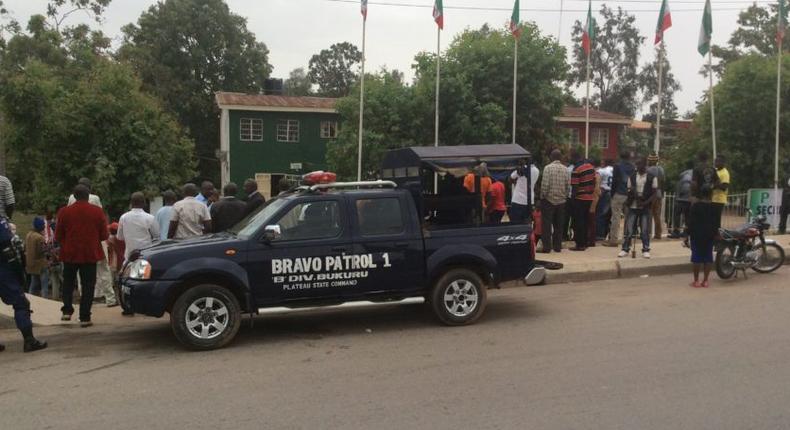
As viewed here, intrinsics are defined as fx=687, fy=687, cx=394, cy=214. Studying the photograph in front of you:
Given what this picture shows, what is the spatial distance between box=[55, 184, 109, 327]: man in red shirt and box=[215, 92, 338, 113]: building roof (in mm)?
27535

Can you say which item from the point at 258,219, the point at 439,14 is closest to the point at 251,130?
the point at 439,14

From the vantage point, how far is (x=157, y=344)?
7457mm

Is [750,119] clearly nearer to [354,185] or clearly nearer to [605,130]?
[605,130]

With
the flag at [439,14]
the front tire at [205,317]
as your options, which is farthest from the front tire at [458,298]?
the flag at [439,14]

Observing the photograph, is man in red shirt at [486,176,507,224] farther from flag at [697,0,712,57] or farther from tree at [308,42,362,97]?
tree at [308,42,362,97]

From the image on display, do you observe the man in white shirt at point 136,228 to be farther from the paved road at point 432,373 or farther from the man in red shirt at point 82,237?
the paved road at point 432,373

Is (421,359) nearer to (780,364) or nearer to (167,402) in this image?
(167,402)

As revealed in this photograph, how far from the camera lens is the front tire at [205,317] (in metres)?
7.02

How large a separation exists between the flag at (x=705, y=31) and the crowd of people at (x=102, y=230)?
44.3 ft

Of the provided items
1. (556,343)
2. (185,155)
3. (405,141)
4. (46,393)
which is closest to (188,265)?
(46,393)

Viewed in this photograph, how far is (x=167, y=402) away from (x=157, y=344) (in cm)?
217

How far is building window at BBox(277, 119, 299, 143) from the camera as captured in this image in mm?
37000

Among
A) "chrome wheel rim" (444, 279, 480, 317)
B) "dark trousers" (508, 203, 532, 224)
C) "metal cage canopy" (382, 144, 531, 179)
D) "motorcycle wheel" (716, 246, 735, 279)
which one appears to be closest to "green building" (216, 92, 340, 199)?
"dark trousers" (508, 203, 532, 224)

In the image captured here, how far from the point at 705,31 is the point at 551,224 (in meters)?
9.06
